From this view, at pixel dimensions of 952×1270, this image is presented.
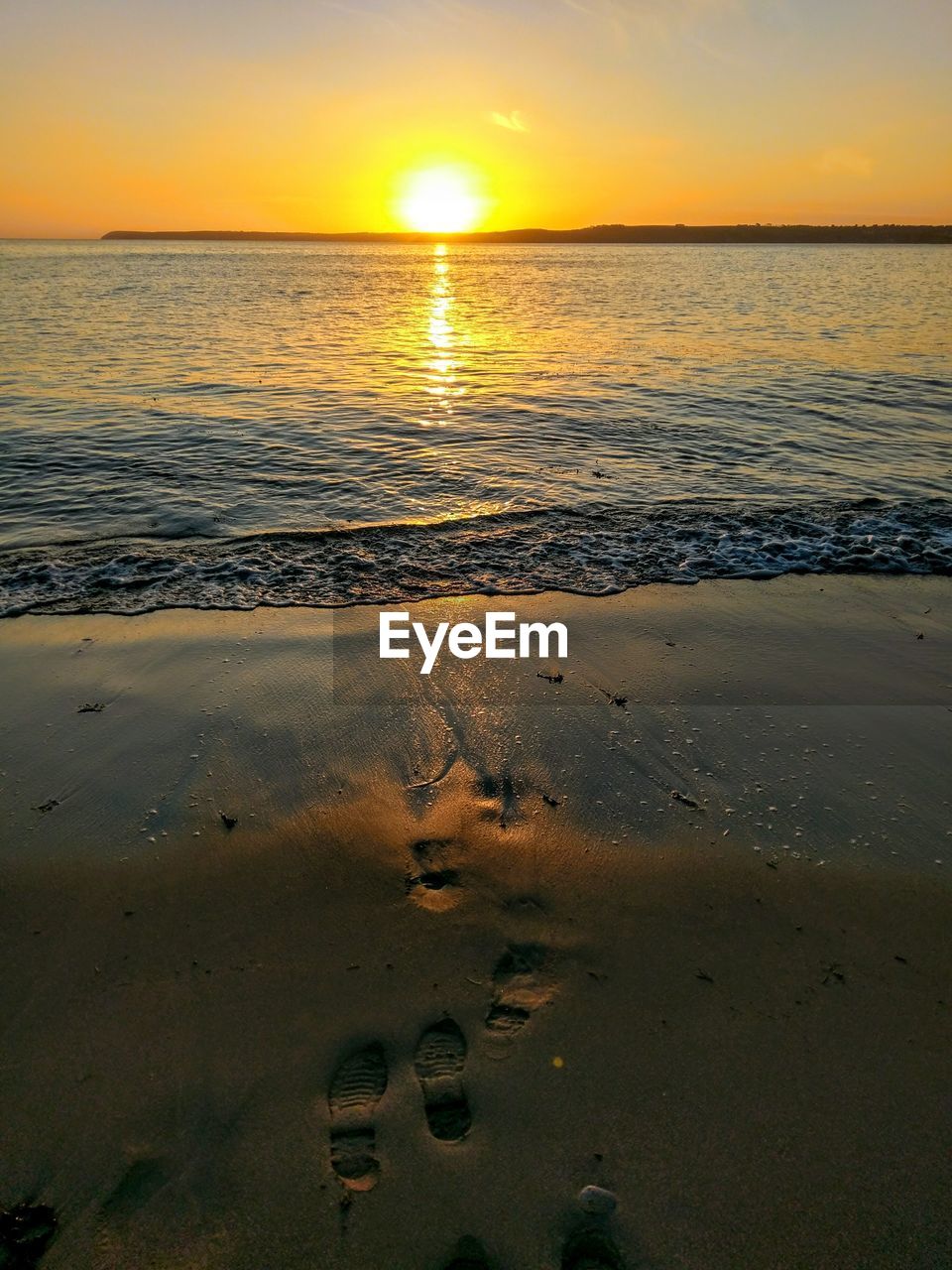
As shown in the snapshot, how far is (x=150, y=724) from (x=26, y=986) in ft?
6.88

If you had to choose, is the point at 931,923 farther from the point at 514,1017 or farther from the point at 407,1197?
the point at 407,1197

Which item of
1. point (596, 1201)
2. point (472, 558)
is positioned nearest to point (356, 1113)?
point (596, 1201)

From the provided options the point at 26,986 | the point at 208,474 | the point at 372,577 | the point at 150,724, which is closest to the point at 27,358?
the point at 208,474

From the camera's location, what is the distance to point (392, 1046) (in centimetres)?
291

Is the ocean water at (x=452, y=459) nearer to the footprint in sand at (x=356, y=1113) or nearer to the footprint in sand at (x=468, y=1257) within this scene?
the footprint in sand at (x=356, y=1113)

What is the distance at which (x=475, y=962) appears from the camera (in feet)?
10.8

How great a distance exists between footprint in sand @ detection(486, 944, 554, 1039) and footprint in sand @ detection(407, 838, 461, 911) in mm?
449

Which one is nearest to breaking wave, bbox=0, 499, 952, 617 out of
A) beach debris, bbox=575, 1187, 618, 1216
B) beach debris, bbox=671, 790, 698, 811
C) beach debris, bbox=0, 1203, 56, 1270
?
beach debris, bbox=671, 790, 698, 811

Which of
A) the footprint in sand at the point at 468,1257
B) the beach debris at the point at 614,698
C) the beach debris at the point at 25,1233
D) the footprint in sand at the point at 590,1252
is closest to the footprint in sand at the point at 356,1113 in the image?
the footprint in sand at the point at 468,1257

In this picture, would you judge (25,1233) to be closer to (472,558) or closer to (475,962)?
(475,962)

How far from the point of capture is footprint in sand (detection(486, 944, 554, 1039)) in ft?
9.91

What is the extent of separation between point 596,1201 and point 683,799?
2.32m

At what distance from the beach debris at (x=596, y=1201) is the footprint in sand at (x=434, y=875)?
137 cm

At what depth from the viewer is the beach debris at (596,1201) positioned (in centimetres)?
242
